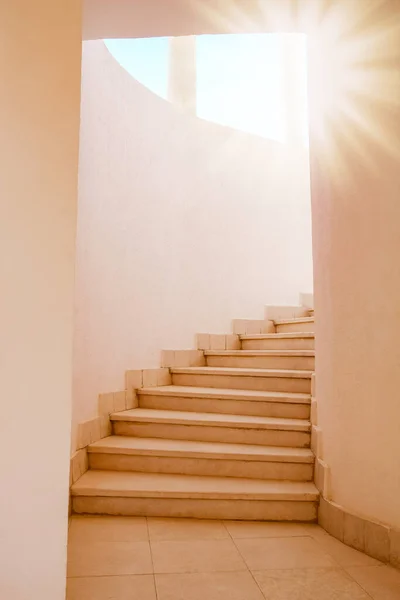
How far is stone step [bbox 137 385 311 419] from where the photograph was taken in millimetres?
2793

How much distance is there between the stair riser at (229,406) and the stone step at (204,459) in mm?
263

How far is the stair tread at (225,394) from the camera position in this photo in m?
2.80

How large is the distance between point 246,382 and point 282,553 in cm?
134

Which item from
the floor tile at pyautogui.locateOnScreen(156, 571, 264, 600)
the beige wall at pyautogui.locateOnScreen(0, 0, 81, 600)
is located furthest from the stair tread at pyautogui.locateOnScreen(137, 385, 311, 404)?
the beige wall at pyautogui.locateOnScreen(0, 0, 81, 600)

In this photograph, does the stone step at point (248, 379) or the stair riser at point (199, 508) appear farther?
the stone step at point (248, 379)

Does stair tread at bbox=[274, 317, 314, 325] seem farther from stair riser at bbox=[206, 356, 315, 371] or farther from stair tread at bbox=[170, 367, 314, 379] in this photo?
stair tread at bbox=[170, 367, 314, 379]

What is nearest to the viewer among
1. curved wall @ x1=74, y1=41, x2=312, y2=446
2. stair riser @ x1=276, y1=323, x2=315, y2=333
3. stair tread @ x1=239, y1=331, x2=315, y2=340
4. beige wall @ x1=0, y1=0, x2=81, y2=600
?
beige wall @ x1=0, y1=0, x2=81, y2=600

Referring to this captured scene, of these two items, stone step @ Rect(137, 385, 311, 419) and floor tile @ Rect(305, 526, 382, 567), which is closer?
floor tile @ Rect(305, 526, 382, 567)

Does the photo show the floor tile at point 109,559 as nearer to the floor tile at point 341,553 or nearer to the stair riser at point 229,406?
the floor tile at point 341,553

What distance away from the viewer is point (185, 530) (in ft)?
7.06

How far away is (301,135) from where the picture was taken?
17.0 ft

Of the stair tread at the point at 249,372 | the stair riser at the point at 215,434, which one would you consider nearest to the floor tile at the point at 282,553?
the stair riser at the point at 215,434

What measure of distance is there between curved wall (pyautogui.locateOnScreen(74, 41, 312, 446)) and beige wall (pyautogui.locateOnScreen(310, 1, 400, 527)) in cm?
137

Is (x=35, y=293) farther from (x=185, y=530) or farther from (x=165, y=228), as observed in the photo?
(x=165, y=228)
